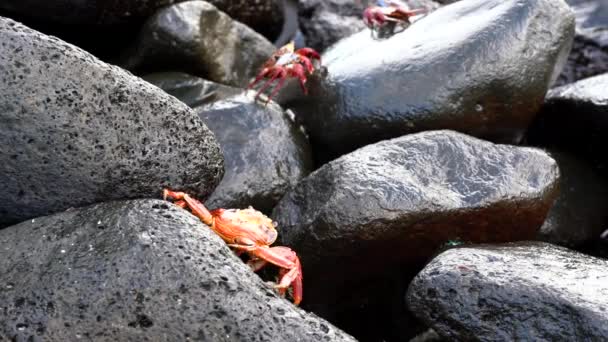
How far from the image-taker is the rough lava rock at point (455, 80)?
4.57 m

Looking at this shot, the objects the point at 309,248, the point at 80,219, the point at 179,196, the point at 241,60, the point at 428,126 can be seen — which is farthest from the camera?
the point at 241,60

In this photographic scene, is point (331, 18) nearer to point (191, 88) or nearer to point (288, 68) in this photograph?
point (288, 68)

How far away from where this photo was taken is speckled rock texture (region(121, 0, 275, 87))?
541 centimetres

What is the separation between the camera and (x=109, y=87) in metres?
3.21

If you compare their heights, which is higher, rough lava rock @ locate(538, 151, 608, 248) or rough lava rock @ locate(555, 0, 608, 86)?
rough lava rock @ locate(555, 0, 608, 86)

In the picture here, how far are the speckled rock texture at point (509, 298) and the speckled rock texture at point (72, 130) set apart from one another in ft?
4.41

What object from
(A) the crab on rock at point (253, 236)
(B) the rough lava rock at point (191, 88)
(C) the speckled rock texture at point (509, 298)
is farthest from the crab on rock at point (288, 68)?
(C) the speckled rock texture at point (509, 298)

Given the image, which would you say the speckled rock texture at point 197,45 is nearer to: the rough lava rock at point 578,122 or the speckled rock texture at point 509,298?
the rough lava rock at point 578,122

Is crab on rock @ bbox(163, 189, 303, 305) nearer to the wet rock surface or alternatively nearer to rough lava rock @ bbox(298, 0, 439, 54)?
the wet rock surface

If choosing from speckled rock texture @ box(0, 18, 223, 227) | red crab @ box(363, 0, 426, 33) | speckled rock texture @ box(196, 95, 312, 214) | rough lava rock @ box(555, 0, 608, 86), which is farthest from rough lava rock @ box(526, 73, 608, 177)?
speckled rock texture @ box(0, 18, 223, 227)

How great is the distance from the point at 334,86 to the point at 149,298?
8.23 feet

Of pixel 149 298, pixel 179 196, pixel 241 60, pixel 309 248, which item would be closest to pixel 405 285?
pixel 309 248

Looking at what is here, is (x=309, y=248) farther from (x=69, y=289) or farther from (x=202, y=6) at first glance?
(x=202, y=6)

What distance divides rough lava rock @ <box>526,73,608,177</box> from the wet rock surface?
1031 millimetres
